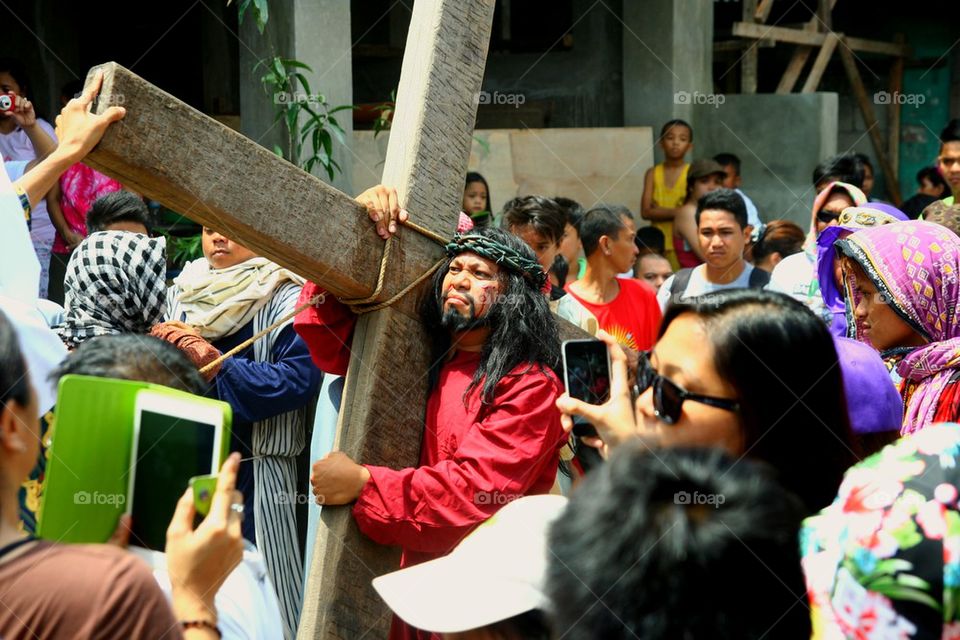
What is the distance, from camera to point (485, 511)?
10.4 ft

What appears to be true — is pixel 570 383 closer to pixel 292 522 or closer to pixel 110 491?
pixel 110 491

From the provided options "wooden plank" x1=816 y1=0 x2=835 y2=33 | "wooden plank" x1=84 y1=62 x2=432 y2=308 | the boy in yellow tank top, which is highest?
"wooden plank" x1=816 y1=0 x2=835 y2=33

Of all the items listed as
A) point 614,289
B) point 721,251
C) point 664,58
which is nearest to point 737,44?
point 664,58

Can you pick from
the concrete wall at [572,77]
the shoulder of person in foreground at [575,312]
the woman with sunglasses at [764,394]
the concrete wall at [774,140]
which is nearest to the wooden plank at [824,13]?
the concrete wall at [774,140]

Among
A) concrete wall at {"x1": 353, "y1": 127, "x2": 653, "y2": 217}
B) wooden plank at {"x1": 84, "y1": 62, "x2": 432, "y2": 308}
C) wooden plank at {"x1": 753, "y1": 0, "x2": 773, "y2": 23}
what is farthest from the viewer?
wooden plank at {"x1": 753, "y1": 0, "x2": 773, "y2": 23}

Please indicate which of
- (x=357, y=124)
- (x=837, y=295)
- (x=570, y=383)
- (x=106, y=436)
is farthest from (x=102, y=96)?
(x=357, y=124)

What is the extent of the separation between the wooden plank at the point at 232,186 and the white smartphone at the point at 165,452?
84cm

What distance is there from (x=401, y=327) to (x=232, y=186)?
632 mm

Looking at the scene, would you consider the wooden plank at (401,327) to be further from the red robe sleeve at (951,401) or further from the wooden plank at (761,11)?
the wooden plank at (761,11)

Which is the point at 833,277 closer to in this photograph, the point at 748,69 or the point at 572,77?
the point at 572,77

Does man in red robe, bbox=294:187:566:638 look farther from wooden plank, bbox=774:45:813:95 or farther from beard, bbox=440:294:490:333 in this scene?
wooden plank, bbox=774:45:813:95

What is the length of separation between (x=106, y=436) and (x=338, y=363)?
1.58 metres

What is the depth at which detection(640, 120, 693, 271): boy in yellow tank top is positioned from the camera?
850 centimetres

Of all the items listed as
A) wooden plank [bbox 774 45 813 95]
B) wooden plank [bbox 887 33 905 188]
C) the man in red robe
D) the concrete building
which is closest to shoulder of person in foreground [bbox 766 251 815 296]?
the man in red robe
